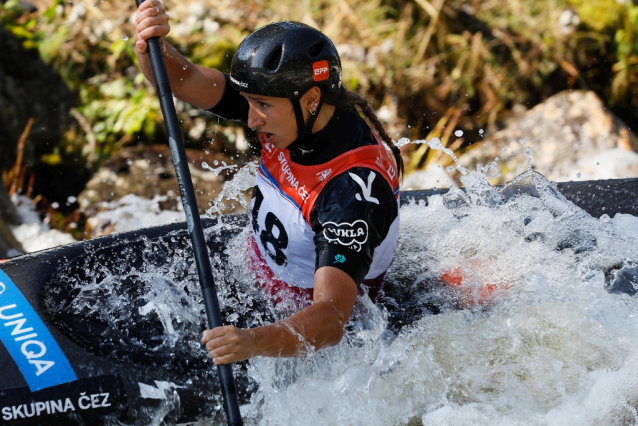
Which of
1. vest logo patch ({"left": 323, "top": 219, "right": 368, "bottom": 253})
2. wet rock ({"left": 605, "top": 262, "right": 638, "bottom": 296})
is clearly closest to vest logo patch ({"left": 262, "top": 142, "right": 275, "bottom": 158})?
vest logo patch ({"left": 323, "top": 219, "right": 368, "bottom": 253})

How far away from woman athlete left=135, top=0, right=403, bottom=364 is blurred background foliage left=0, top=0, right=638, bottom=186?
12.8 ft

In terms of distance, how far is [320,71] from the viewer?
220 centimetres

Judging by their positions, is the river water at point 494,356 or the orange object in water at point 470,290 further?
the orange object in water at point 470,290

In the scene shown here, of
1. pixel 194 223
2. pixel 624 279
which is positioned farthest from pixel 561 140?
pixel 194 223

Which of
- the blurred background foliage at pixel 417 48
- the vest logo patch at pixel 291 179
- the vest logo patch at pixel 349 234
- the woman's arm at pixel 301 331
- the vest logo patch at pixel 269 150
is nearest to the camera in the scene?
the woman's arm at pixel 301 331

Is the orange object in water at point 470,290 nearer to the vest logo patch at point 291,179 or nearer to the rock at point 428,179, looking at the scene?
the vest logo patch at point 291,179

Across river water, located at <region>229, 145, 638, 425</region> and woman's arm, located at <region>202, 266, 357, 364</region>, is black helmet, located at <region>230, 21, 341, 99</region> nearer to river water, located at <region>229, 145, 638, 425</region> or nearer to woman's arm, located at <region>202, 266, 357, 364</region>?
woman's arm, located at <region>202, 266, 357, 364</region>

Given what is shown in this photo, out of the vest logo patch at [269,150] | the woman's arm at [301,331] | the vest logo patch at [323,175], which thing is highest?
the vest logo patch at [269,150]

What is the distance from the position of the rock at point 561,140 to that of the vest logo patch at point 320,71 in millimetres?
3811

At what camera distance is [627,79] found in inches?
254

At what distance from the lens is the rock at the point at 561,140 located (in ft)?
18.2

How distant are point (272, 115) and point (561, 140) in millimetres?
4213

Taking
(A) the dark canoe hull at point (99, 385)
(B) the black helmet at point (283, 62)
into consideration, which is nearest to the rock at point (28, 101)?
(A) the dark canoe hull at point (99, 385)

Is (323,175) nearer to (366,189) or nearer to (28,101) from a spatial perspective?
(366,189)
